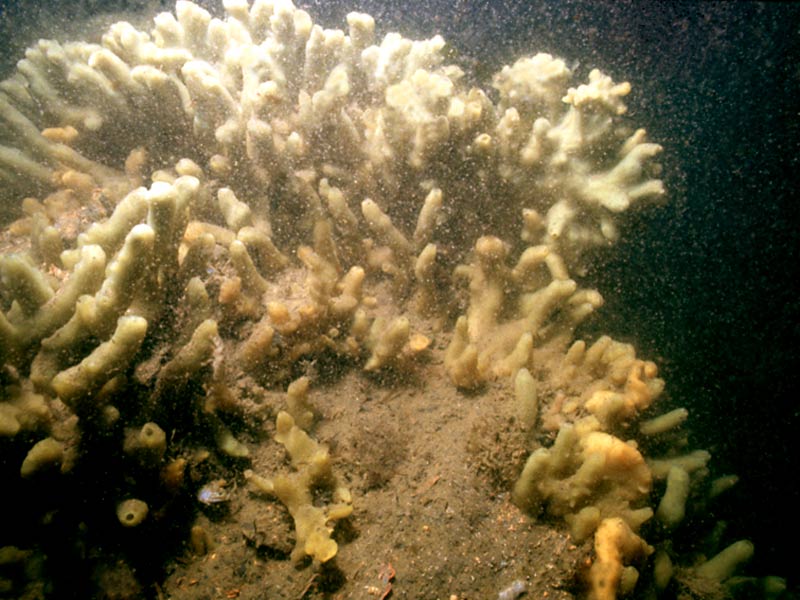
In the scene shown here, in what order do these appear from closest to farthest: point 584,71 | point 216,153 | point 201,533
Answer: point 201,533
point 216,153
point 584,71

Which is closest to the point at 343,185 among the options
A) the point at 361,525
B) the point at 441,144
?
the point at 441,144

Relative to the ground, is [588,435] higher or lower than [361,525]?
higher

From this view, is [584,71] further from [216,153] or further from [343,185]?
[216,153]

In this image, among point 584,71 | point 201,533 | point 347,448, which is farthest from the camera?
point 584,71

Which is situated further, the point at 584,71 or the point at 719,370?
the point at 719,370

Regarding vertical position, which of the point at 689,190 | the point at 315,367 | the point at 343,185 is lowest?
the point at 315,367

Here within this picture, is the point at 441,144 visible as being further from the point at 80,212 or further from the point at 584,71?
the point at 584,71
